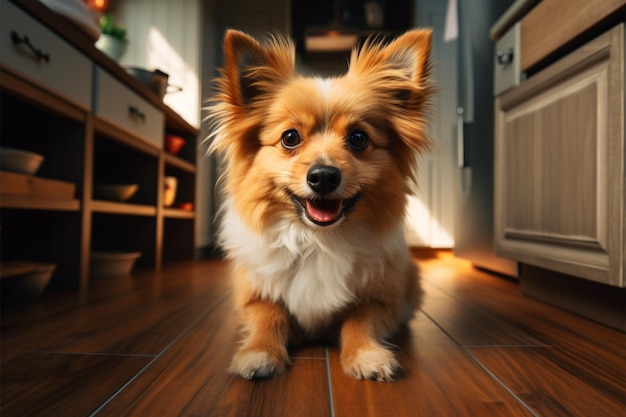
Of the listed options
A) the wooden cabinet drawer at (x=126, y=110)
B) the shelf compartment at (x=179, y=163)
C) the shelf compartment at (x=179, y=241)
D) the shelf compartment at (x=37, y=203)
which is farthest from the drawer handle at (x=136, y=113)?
the shelf compartment at (x=179, y=241)

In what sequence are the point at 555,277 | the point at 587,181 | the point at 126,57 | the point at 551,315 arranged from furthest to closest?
the point at 126,57 < the point at 555,277 < the point at 551,315 < the point at 587,181

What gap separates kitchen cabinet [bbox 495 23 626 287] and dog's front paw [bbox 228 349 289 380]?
44.2 inches

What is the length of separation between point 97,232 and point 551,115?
10.3 feet

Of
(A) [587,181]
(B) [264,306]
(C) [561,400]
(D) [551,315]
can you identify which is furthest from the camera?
(D) [551,315]

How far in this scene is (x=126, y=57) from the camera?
4301 millimetres

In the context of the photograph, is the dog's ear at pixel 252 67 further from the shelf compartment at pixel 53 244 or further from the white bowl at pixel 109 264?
the white bowl at pixel 109 264

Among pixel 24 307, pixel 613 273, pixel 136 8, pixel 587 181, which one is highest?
pixel 136 8

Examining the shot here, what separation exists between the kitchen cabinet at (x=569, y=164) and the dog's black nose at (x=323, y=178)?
93 cm

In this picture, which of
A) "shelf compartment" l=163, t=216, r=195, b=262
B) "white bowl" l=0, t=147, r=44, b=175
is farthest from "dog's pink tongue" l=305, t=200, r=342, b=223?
"shelf compartment" l=163, t=216, r=195, b=262

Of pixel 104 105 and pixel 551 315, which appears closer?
pixel 551 315

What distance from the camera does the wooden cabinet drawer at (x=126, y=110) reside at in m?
2.37

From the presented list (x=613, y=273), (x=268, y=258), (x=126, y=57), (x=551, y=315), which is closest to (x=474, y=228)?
(x=551, y=315)

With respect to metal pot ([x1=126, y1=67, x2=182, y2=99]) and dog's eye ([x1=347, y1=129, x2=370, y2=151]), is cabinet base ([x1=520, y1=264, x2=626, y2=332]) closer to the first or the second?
dog's eye ([x1=347, y1=129, x2=370, y2=151])

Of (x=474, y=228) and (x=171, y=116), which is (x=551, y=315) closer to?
(x=474, y=228)
